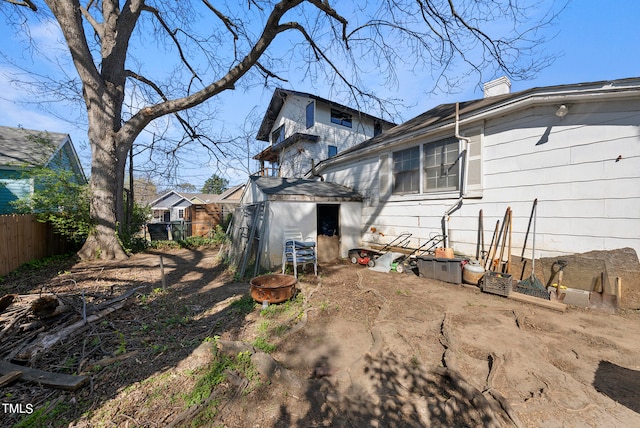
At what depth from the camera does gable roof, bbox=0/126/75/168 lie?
8.93m

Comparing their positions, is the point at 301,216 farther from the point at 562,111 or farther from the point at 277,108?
the point at 277,108

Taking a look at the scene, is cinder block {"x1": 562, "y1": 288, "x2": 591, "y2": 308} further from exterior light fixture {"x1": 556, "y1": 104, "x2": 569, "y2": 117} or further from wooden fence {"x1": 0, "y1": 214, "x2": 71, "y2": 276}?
wooden fence {"x1": 0, "y1": 214, "x2": 71, "y2": 276}

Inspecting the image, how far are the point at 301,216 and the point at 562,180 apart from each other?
19.7 feet

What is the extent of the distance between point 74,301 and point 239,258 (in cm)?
378

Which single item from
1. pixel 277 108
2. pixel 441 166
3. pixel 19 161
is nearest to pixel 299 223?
pixel 441 166

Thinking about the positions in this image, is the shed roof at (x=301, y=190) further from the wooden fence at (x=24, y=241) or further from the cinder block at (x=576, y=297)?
the wooden fence at (x=24, y=241)

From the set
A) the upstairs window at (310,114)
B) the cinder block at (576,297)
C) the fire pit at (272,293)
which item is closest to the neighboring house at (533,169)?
the cinder block at (576,297)

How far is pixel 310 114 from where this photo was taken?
15.4m

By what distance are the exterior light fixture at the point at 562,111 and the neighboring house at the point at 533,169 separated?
0.06 feet

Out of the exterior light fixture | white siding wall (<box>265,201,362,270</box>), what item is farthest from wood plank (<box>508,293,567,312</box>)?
white siding wall (<box>265,201,362,270</box>)

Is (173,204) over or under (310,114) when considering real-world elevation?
under

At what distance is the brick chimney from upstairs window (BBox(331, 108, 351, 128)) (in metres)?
8.89

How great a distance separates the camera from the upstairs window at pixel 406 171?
7113mm

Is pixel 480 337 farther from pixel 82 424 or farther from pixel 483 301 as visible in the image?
pixel 82 424
